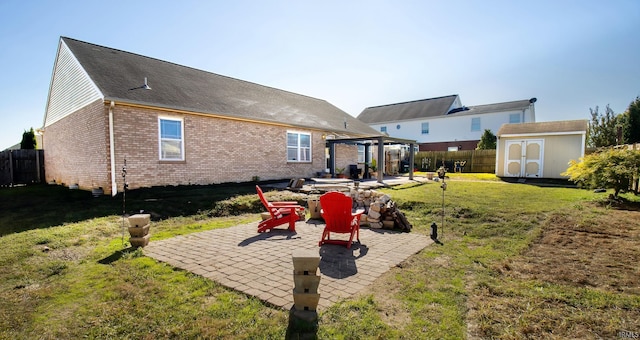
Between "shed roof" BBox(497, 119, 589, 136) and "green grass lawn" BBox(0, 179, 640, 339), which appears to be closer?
"green grass lawn" BBox(0, 179, 640, 339)

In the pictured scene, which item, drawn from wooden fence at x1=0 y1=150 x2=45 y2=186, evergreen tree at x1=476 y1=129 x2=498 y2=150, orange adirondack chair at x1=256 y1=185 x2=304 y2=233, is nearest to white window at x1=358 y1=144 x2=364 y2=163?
evergreen tree at x1=476 y1=129 x2=498 y2=150

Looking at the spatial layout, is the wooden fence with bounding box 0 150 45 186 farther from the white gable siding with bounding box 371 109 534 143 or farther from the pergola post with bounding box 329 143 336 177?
the white gable siding with bounding box 371 109 534 143

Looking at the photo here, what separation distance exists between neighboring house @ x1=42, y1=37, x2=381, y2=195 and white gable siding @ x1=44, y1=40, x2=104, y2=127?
0.04 metres

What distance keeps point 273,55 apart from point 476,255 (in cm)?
1159

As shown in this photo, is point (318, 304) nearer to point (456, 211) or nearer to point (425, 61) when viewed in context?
point (456, 211)

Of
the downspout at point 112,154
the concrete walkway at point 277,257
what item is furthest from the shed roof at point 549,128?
the downspout at point 112,154

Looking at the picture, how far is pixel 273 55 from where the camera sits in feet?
43.8

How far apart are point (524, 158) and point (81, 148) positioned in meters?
23.3

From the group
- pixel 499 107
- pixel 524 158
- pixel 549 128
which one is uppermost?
pixel 499 107

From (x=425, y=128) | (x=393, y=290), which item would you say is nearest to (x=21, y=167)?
(x=393, y=290)

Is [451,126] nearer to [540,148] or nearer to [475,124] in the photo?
[475,124]

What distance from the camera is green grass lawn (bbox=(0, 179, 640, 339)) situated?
9.32 feet

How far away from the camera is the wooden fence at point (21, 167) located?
16000 millimetres

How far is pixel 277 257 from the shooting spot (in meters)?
4.96
